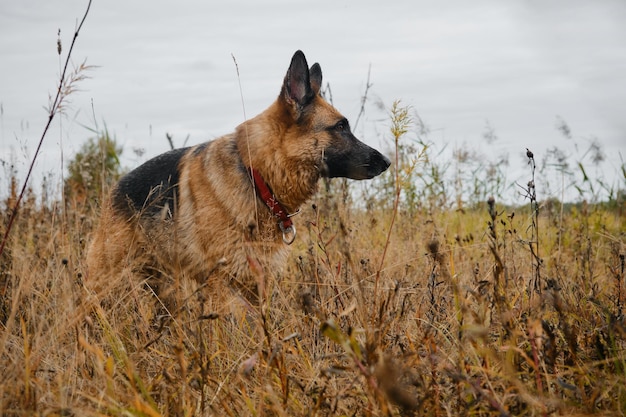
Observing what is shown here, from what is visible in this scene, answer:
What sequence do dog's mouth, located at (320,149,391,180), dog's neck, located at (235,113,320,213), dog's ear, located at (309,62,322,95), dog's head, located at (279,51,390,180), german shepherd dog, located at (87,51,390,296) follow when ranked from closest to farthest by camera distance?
1. german shepherd dog, located at (87,51,390,296)
2. dog's neck, located at (235,113,320,213)
3. dog's head, located at (279,51,390,180)
4. dog's mouth, located at (320,149,391,180)
5. dog's ear, located at (309,62,322,95)

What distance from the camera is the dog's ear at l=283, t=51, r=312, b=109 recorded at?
3902 mm

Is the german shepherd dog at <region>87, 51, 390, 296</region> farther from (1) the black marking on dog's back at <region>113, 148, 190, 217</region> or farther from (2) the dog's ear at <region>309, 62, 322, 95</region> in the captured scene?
(2) the dog's ear at <region>309, 62, 322, 95</region>

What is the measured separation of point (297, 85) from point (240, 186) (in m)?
0.91

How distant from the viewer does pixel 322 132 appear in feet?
13.2

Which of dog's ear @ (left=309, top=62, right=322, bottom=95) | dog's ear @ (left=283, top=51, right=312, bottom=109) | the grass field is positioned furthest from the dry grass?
dog's ear @ (left=309, top=62, right=322, bottom=95)

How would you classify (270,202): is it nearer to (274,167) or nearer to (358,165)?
(274,167)

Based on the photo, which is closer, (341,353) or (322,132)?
(341,353)

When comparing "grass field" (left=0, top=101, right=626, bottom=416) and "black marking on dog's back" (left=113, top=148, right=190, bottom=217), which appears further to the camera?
"black marking on dog's back" (left=113, top=148, right=190, bottom=217)

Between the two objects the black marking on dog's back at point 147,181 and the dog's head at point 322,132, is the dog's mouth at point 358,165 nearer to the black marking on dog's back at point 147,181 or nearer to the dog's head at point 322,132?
the dog's head at point 322,132

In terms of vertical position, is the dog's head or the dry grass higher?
the dog's head

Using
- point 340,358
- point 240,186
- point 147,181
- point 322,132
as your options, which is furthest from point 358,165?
point 340,358

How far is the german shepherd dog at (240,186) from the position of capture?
11.8 feet

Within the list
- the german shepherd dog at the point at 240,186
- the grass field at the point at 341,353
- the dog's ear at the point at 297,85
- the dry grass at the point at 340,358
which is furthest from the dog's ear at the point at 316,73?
the dry grass at the point at 340,358

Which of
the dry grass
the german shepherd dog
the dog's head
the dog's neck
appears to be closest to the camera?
the dry grass
